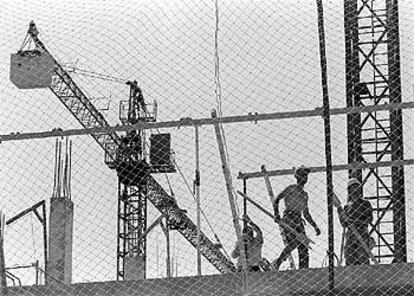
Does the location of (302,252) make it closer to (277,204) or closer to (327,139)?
(277,204)

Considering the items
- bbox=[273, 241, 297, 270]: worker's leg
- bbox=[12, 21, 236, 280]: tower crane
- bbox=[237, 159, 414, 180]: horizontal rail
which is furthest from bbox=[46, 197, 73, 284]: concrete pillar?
bbox=[12, 21, 236, 280]: tower crane

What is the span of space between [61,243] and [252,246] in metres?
2.33

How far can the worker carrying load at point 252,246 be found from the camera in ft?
38.5

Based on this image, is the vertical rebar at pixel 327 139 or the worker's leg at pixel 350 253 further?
the worker's leg at pixel 350 253

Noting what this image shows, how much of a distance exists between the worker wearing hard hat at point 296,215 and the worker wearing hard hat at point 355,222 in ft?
1.19

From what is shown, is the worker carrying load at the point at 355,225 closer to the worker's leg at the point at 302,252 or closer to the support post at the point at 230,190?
the worker's leg at the point at 302,252

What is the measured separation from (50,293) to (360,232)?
11.2 ft

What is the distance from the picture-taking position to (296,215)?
11.0m

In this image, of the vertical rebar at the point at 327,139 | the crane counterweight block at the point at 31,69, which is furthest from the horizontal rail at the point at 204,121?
the crane counterweight block at the point at 31,69

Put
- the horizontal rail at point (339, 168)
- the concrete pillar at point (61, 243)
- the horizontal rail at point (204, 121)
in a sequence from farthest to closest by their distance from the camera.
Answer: the horizontal rail at point (339, 168) < the concrete pillar at point (61, 243) < the horizontal rail at point (204, 121)

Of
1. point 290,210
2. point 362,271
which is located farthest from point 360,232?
point 362,271

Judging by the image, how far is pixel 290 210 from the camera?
1098cm

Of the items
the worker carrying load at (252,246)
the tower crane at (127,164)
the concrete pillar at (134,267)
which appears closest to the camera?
the worker carrying load at (252,246)

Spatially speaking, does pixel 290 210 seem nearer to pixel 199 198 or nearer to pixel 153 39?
pixel 199 198
